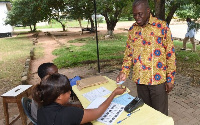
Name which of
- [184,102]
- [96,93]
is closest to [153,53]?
[96,93]

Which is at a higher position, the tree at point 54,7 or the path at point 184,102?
the tree at point 54,7

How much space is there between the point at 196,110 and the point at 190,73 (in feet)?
7.69

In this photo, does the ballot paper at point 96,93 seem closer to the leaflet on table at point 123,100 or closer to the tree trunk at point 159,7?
the leaflet on table at point 123,100

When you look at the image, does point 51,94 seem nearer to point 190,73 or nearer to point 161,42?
point 161,42

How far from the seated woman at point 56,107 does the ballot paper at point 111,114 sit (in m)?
0.10

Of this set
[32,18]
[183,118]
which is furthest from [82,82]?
[32,18]

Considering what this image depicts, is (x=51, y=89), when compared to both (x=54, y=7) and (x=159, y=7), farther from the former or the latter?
(x=54, y=7)

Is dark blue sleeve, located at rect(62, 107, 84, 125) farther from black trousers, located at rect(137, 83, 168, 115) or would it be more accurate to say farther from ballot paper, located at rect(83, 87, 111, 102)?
black trousers, located at rect(137, 83, 168, 115)

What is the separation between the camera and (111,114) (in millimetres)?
1640

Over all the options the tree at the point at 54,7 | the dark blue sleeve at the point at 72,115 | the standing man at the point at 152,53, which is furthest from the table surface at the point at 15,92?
the tree at the point at 54,7

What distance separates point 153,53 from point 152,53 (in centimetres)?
1

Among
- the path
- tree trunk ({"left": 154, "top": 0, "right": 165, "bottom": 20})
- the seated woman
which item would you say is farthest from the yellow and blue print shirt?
tree trunk ({"left": 154, "top": 0, "right": 165, "bottom": 20})

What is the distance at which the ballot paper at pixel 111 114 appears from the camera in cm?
157

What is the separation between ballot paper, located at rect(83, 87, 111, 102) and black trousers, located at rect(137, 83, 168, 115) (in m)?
0.44
